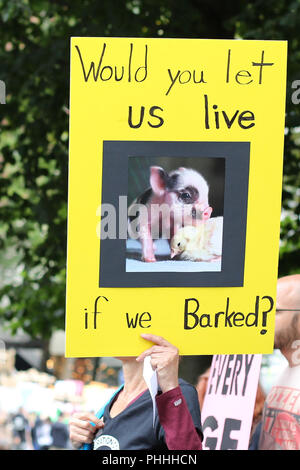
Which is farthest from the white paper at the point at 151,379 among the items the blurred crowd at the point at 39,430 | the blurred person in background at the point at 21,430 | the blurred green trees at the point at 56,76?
the blurred person in background at the point at 21,430

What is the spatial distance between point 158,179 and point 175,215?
10 cm

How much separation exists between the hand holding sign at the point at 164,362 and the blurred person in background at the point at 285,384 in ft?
2.12

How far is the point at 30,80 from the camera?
4.45 meters

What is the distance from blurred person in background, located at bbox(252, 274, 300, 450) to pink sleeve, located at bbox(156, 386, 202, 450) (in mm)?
622

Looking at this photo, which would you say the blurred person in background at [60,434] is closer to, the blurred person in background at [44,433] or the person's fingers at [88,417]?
the blurred person in background at [44,433]

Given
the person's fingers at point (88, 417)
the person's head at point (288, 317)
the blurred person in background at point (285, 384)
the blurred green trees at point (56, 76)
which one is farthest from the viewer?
the blurred green trees at point (56, 76)

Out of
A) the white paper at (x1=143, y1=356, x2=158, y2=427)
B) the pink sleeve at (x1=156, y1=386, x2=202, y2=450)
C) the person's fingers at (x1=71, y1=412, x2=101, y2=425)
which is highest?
the white paper at (x1=143, y1=356, x2=158, y2=427)

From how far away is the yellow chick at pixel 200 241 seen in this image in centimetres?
178

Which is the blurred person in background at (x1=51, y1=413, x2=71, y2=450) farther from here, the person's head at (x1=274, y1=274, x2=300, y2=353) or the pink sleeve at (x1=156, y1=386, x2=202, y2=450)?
the pink sleeve at (x1=156, y1=386, x2=202, y2=450)

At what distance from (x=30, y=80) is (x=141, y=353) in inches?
119

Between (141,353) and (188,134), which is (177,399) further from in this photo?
(188,134)

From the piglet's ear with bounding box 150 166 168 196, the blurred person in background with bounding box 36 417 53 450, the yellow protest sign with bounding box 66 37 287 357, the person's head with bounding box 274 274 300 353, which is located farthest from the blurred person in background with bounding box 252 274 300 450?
the blurred person in background with bounding box 36 417 53 450

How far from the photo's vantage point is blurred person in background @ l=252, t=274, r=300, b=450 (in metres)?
2.24
